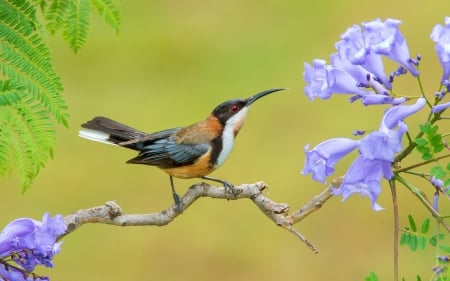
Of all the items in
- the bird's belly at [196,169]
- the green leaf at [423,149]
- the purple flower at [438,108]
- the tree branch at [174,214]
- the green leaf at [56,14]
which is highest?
the green leaf at [56,14]

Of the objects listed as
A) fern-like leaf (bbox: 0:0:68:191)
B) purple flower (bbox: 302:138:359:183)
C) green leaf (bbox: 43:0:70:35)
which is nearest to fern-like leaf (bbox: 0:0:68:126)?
fern-like leaf (bbox: 0:0:68:191)

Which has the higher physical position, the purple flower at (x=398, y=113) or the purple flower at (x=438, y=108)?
the purple flower at (x=438, y=108)

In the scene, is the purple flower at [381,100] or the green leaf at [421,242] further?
the green leaf at [421,242]

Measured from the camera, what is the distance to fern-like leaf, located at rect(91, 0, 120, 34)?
122 inches

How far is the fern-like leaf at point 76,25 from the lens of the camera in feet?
9.86

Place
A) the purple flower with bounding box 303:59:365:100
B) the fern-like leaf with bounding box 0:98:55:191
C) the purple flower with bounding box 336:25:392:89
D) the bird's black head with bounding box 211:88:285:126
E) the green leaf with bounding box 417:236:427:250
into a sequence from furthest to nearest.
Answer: the bird's black head with bounding box 211:88:285:126 < the fern-like leaf with bounding box 0:98:55:191 < the green leaf with bounding box 417:236:427:250 < the purple flower with bounding box 303:59:365:100 < the purple flower with bounding box 336:25:392:89

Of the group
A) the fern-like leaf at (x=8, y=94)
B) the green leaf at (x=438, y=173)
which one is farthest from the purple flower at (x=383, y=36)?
the fern-like leaf at (x=8, y=94)

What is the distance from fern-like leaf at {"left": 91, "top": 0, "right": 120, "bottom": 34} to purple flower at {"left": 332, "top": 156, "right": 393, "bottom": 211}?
86 centimetres

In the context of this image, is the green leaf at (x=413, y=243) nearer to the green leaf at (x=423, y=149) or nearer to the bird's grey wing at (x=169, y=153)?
the green leaf at (x=423, y=149)

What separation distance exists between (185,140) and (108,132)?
30cm

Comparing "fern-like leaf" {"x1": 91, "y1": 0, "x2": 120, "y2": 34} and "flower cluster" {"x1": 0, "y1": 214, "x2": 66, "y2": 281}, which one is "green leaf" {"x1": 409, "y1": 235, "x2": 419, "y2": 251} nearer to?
"flower cluster" {"x1": 0, "y1": 214, "x2": 66, "y2": 281}

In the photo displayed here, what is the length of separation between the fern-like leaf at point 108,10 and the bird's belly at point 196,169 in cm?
98

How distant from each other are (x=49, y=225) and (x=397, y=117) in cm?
82

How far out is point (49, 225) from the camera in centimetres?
249
